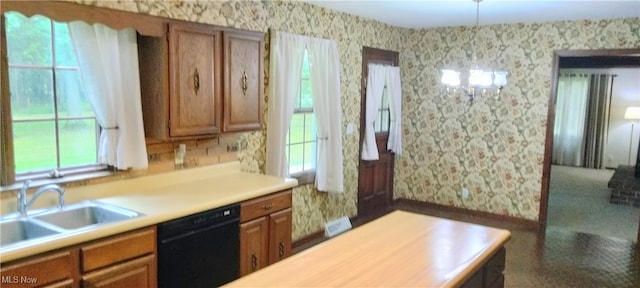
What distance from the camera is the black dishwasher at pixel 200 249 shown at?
268 cm

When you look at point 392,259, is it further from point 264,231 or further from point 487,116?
point 487,116

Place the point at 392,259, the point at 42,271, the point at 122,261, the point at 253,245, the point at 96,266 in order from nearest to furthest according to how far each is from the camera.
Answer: the point at 392,259 < the point at 42,271 < the point at 96,266 < the point at 122,261 < the point at 253,245

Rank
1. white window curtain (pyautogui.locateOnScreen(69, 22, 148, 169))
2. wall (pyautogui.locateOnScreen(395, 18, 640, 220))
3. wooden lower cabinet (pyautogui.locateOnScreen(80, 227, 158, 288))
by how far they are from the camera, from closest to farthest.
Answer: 1. wooden lower cabinet (pyautogui.locateOnScreen(80, 227, 158, 288))
2. white window curtain (pyautogui.locateOnScreen(69, 22, 148, 169))
3. wall (pyautogui.locateOnScreen(395, 18, 640, 220))

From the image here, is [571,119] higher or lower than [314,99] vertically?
lower

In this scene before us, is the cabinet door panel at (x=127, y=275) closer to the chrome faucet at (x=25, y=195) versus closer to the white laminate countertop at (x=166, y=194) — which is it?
the white laminate countertop at (x=166, y=194)

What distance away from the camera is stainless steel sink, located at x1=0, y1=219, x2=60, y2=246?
2428 millimetres

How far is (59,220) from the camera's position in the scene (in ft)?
8.73

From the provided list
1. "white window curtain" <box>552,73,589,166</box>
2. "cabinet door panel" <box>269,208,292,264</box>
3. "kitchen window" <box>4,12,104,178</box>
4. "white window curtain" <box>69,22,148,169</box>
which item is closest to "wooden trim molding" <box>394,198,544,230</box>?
"cabinet door panel" <box>269,208,292,264</box>

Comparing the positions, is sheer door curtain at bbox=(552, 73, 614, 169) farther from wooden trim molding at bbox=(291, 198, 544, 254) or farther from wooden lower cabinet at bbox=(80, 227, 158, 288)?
wooden lower cabinet at bbox=(80, 227, 158, 288)

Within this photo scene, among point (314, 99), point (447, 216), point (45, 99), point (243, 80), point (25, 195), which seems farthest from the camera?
point (447, 216)

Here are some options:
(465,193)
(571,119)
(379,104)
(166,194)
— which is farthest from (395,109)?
(571,119)

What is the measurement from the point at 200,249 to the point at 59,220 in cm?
81

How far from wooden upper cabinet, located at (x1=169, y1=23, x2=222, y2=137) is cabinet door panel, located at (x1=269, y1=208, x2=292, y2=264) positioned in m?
0.79

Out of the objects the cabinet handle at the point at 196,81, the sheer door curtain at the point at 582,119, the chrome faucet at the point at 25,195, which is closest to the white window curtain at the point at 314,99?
the cabinet handle at the point at 196,81
